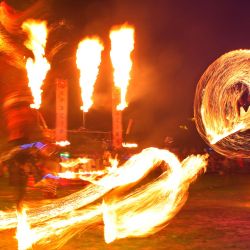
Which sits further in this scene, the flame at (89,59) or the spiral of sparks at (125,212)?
the flame at (89,59)

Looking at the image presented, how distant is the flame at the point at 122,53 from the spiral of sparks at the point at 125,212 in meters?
15.3

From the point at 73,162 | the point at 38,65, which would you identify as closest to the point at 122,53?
the point at 38,65

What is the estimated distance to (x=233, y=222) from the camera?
888cm

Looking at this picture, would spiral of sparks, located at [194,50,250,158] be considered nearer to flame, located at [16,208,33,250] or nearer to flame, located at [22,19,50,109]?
flame, located at [16,208,33,250]

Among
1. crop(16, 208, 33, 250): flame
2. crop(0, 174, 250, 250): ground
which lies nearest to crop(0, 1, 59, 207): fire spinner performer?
crop(16, 208, 33, 250): flame

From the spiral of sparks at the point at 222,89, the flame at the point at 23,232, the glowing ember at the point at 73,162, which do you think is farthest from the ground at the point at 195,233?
the glowing ember at the point at 73,162

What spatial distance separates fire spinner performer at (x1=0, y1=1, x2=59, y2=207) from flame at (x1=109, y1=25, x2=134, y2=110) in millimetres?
17798

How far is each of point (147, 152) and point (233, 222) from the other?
7.14 ft

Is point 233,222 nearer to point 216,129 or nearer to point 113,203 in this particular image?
point 113,203

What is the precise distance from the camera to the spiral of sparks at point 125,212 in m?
6.93

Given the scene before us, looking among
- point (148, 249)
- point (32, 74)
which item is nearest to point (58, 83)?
point (32, 74)

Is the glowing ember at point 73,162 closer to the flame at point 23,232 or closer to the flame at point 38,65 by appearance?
the flame at point 38,65

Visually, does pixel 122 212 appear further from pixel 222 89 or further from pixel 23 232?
pixel 222 89

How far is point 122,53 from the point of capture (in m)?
24.8
